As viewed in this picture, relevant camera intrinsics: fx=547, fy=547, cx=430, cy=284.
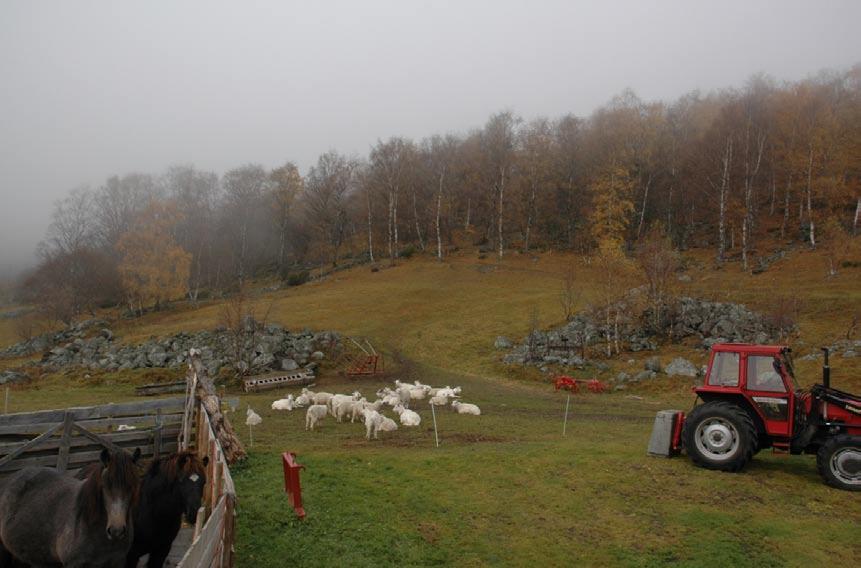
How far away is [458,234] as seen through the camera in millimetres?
73500

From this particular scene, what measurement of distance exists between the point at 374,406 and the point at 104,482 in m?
14.2

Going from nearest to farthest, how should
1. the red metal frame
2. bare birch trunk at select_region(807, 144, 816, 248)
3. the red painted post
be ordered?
the red painted post
the red metal frame
bare birch trunk at select_region(807, 144, 816, 248)

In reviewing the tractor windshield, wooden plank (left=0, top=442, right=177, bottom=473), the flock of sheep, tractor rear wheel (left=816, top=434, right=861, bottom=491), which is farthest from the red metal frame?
wooden plank (left=0, top=442, right=177, bottom=473)

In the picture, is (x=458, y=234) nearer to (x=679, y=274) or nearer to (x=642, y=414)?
(x=679, y=274)

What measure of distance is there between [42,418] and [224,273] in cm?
6698

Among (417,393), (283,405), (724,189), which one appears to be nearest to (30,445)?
(283,405)

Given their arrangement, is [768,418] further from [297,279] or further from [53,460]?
[297,279]

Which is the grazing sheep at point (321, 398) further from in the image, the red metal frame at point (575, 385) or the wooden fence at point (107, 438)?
the red metal frame at point (575, 385)

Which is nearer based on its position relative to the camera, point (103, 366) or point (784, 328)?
point (784, 328)

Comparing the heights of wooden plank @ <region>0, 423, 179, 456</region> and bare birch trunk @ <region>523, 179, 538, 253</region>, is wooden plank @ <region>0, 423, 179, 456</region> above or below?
below

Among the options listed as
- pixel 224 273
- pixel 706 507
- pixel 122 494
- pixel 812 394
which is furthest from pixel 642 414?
pixel 224 273

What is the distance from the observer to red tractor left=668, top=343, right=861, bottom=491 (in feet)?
35.5

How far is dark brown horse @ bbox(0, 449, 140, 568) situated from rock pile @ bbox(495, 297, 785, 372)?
28574 millimetres

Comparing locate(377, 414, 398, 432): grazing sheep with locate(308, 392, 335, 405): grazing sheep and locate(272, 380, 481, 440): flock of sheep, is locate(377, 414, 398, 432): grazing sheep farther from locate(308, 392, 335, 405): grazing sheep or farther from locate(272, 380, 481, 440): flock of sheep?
locate(308, 392, 335, 405): grazing sheep
